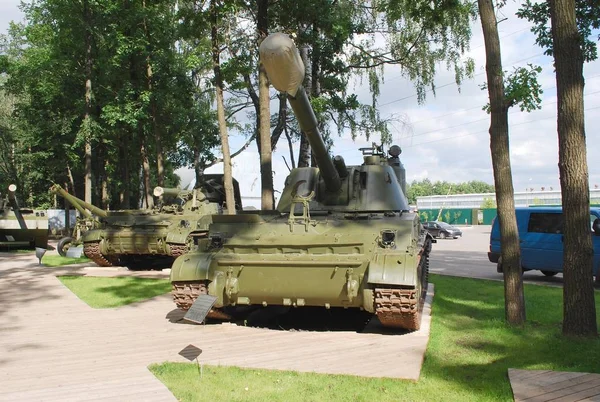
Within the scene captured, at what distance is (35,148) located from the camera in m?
32.3

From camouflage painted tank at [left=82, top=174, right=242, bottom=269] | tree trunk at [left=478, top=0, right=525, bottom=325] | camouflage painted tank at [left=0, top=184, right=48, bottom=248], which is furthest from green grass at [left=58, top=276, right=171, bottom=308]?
camouflage painted tank at [left=0, top=184, right=48, bottom=248]

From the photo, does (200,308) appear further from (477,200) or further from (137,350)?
(477,200)

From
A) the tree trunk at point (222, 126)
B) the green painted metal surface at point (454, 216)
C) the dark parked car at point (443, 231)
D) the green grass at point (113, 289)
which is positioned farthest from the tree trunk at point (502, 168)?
the green painted metal surface at point (454, 216)

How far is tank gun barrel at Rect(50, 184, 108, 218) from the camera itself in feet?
53.4

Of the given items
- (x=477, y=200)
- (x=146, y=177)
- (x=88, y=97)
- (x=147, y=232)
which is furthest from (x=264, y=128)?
(x=477, y=200)

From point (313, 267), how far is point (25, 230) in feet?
61.2

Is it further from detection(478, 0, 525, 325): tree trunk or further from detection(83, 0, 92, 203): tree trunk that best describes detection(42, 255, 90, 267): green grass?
detection(478, 0, 525, 325): tree trunk

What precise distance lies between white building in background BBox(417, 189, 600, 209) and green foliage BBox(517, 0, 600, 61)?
54926 mm

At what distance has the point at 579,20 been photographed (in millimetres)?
10047

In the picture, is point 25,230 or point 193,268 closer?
point 193,268

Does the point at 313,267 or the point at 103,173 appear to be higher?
the point at 103,173

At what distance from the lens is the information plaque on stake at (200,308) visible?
6.54 m

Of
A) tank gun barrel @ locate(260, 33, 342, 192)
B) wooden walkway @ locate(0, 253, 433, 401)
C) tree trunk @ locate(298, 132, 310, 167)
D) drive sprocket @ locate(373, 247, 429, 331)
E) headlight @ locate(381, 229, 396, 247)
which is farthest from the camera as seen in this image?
tree trunk @ locate(298, 132, 310, 167)

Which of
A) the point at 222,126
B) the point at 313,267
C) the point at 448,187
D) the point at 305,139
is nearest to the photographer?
the point at 313,267
